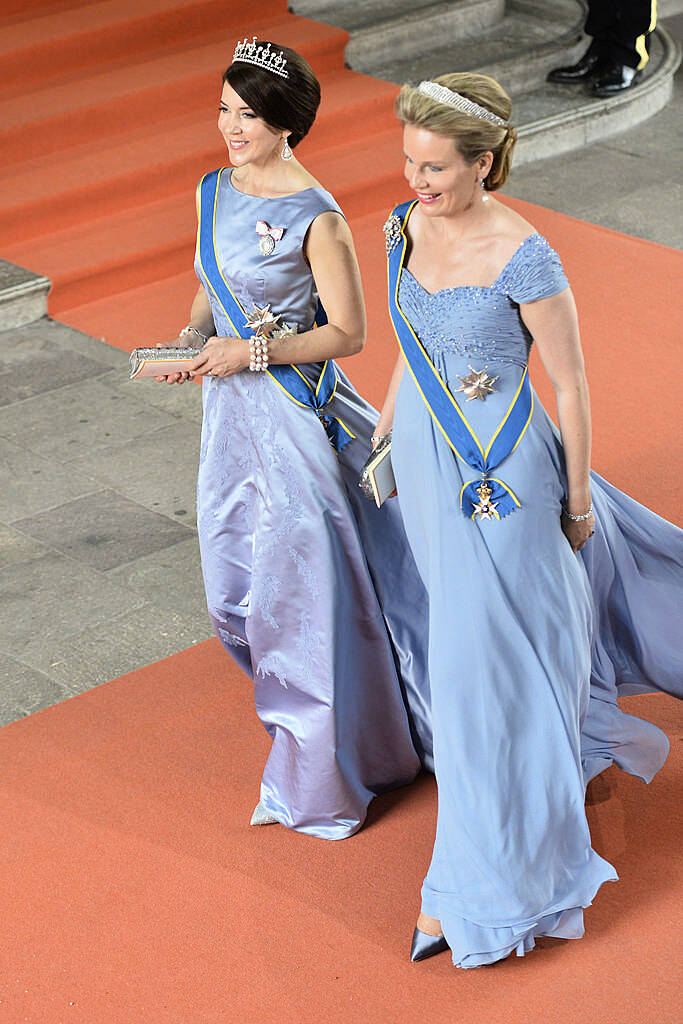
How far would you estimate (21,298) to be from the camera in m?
6.73

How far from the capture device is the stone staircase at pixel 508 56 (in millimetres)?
8945

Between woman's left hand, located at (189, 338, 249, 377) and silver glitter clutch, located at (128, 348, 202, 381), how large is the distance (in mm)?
26

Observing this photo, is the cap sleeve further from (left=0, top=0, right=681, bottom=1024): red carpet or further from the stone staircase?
the stone staircase

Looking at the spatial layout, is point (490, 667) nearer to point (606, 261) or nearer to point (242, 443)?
point (242, 443)

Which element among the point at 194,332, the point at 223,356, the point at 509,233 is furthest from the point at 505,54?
the point at 509,233

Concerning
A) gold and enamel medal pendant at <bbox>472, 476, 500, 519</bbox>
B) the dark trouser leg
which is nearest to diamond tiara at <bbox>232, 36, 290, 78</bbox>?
gold and enamel medal pendant at <bbox>472, 476, 500, 519</bbox>

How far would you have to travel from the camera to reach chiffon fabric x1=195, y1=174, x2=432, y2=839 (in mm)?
3361

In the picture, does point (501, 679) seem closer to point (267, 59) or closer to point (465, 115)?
point (465, 115)

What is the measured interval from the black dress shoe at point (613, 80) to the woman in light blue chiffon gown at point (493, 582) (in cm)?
667

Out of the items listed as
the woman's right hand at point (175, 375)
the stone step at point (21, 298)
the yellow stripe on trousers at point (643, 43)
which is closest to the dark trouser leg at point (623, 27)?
the yellow stripe on trousers at point (643, 43)

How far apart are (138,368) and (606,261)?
14.6 ft

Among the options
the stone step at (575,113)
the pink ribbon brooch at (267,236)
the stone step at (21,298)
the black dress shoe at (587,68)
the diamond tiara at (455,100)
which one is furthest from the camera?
the black dress shoe at (587,68)

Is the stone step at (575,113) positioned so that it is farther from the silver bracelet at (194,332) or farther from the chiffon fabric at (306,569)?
the chiffon fabric at (306,569)

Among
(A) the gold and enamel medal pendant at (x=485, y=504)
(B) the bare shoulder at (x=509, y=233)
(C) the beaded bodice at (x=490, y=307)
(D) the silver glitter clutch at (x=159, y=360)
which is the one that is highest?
(B) the bare shoulder at (x=509, y=233)
